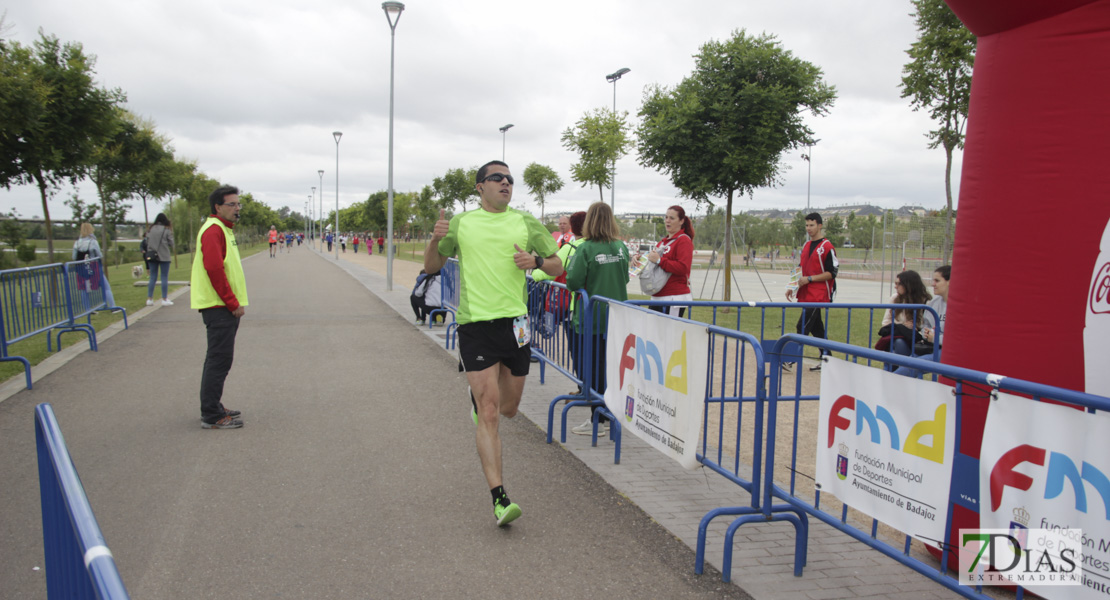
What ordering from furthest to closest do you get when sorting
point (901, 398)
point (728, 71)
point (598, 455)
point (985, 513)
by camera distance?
point (728, 71), point (598, 455), point (901, 398), point (985, 513)

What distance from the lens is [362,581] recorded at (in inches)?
134

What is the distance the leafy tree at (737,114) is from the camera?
15.2 m

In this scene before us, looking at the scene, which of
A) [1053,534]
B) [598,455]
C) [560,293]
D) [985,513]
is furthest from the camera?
[560,293]

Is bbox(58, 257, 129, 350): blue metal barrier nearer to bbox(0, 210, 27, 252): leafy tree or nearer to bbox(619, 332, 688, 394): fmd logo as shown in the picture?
bbox(619, 332, 688, 394): fmd logo

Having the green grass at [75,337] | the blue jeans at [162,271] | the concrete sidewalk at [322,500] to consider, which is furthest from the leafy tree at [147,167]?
the concrete sidewalk at [322,500]

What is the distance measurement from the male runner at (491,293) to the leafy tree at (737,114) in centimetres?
1149

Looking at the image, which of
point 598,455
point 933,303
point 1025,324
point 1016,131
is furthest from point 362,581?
point 933,303

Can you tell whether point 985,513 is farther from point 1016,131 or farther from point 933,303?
point 933,303

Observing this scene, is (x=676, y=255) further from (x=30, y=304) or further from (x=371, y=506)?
(x=30, y=304)

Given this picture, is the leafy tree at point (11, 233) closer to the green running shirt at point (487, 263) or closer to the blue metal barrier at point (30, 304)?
the blue metal barrier at point (30, 304)

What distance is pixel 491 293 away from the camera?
4172 millimetres

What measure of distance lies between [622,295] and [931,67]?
10201 millimetres

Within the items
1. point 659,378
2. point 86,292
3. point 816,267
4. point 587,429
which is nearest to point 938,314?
point 816,267

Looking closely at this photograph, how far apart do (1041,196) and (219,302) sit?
5.54m
